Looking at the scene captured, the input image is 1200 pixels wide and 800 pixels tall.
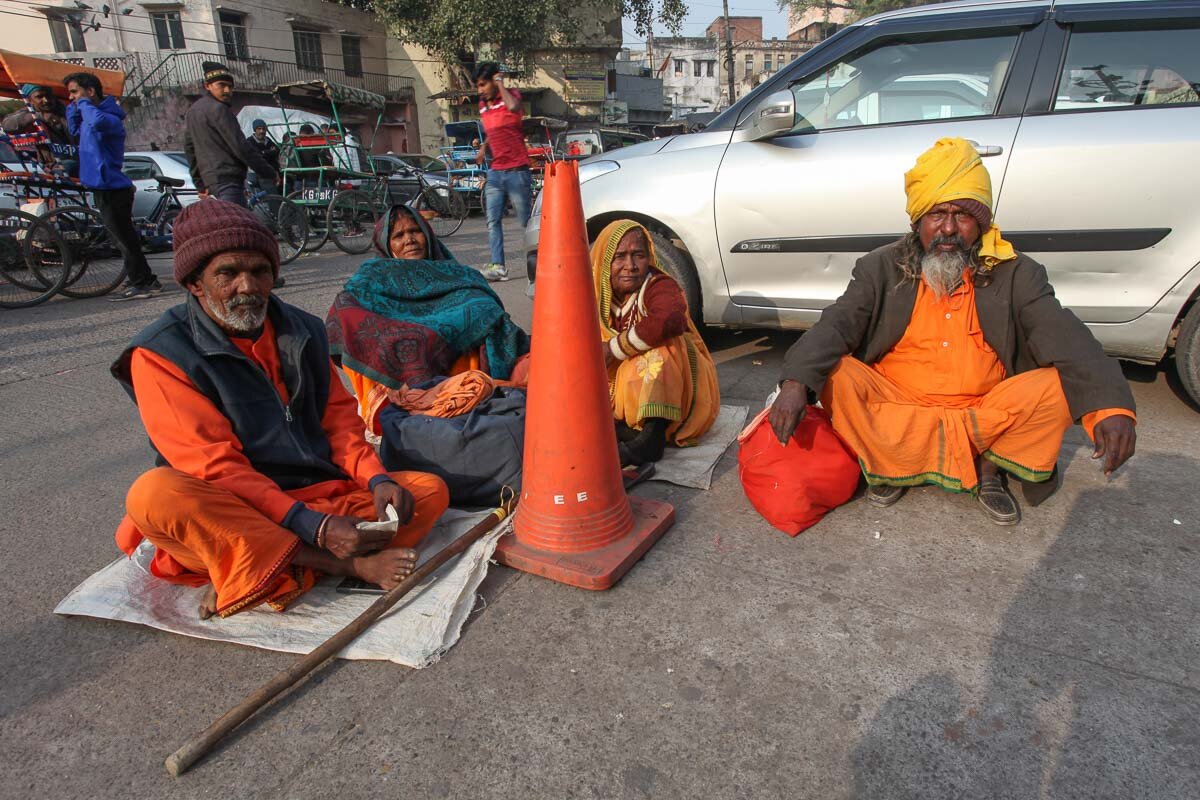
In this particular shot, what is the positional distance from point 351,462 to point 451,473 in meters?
0.39

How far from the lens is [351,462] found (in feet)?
7.55

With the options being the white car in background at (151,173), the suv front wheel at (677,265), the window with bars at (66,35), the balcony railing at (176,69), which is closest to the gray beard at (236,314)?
the suv front wheel at (677,265)

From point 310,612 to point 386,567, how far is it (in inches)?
9.2

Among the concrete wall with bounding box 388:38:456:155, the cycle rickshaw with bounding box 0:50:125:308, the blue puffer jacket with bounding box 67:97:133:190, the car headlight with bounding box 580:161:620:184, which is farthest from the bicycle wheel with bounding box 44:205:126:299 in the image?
the concrete wall with bounding box 388:38:456:155

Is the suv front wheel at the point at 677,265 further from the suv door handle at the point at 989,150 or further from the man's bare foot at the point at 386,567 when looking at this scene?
the man's bare foot at the point at 386,567

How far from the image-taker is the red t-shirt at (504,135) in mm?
6816

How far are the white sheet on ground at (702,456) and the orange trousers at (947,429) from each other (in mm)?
566

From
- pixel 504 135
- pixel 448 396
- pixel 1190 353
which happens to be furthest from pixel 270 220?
pixel 1190 353

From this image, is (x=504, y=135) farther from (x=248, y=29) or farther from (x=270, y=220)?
(x=248, y=29)

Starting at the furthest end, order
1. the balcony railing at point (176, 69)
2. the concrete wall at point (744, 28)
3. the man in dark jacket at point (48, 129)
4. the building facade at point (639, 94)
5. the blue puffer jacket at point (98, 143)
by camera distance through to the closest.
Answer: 1. the concrete wall at point (744, 28)
2. the building facade at point (639, 94)
3. the balcony railing at point (176, 69)
4. the man in dark jacket at point (48, 129)
5. the blue puffer jacket at point (98, 143)

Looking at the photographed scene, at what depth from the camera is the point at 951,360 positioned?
255 cm

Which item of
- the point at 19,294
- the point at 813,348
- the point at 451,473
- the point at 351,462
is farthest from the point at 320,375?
the point at 19,294

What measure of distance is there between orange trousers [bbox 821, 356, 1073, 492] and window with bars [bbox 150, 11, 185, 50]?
31.0 metres

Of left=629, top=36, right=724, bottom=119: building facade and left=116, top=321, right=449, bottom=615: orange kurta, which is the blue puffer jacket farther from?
left=629, top=36, right=724, bottom=119: building facade
